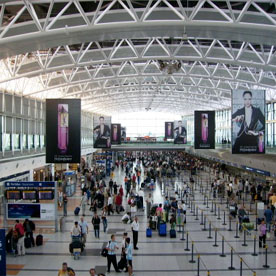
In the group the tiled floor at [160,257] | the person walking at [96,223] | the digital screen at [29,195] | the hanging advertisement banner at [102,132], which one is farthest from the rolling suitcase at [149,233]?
the hanging advertisement banner at [102,132]

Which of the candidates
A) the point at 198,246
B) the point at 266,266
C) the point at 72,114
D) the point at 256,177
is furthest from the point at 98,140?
the point at 266,266

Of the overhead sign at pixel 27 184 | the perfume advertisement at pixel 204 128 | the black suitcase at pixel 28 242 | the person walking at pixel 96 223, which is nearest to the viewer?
the black suitcase at pixel 28 242

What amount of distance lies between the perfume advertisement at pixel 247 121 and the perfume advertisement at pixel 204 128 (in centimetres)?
923

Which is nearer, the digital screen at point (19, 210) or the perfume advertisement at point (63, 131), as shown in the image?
the digital screen at point (19, 210)

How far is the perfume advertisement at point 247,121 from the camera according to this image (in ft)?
54.2

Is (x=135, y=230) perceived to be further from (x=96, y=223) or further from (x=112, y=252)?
(x=112, y=252)

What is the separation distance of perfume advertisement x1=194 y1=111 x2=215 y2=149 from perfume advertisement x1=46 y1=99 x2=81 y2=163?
10964 millimetres

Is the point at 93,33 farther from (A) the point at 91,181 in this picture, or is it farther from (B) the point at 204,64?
(B) the point at 204,64

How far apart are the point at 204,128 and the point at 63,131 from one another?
11.7 meters

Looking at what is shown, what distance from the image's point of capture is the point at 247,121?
16.5m

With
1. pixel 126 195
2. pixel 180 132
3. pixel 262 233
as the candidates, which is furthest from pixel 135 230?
pixel 180 132

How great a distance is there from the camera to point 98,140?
31.5 meters

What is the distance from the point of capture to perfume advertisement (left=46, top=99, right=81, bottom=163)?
658 inches

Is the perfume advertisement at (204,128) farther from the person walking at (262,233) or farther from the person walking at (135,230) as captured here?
the person walking at (135,230)
